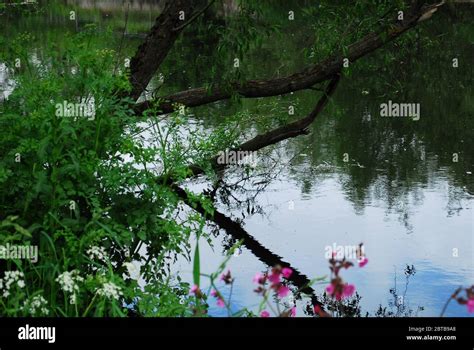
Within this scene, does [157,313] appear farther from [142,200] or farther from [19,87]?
[19,87]

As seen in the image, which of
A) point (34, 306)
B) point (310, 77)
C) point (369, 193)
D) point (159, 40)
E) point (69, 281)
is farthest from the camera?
point (369, 193)

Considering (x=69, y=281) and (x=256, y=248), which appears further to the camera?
(x=256, y=248)

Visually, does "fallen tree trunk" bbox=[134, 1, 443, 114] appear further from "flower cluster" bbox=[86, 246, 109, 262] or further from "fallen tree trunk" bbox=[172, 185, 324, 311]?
"flower cluster" bbox=[86, 246, 109, 262]

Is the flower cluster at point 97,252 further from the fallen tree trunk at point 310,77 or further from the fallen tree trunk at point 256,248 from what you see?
the fallen tree trunk at point 310,77

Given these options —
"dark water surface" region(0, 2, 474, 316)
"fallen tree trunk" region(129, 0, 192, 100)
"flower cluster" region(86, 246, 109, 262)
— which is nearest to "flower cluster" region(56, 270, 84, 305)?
"flower cluster" region(86, 246, 109, 262)

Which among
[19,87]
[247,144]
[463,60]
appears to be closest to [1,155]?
[19,87]

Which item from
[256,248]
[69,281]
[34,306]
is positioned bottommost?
[256,248]

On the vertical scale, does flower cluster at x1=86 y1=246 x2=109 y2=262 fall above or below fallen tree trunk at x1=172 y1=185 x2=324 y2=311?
above

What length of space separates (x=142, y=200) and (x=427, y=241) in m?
4.39

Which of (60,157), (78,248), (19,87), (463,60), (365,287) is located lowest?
(365,287)

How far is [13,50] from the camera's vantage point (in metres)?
6.48

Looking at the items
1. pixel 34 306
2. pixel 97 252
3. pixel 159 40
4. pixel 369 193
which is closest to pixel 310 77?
pixel 159 40

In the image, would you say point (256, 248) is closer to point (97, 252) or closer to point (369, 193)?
point (369, 193)

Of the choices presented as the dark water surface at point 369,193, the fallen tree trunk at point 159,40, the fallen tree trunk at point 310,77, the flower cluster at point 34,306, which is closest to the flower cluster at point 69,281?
the flower cluster at point 34,306
